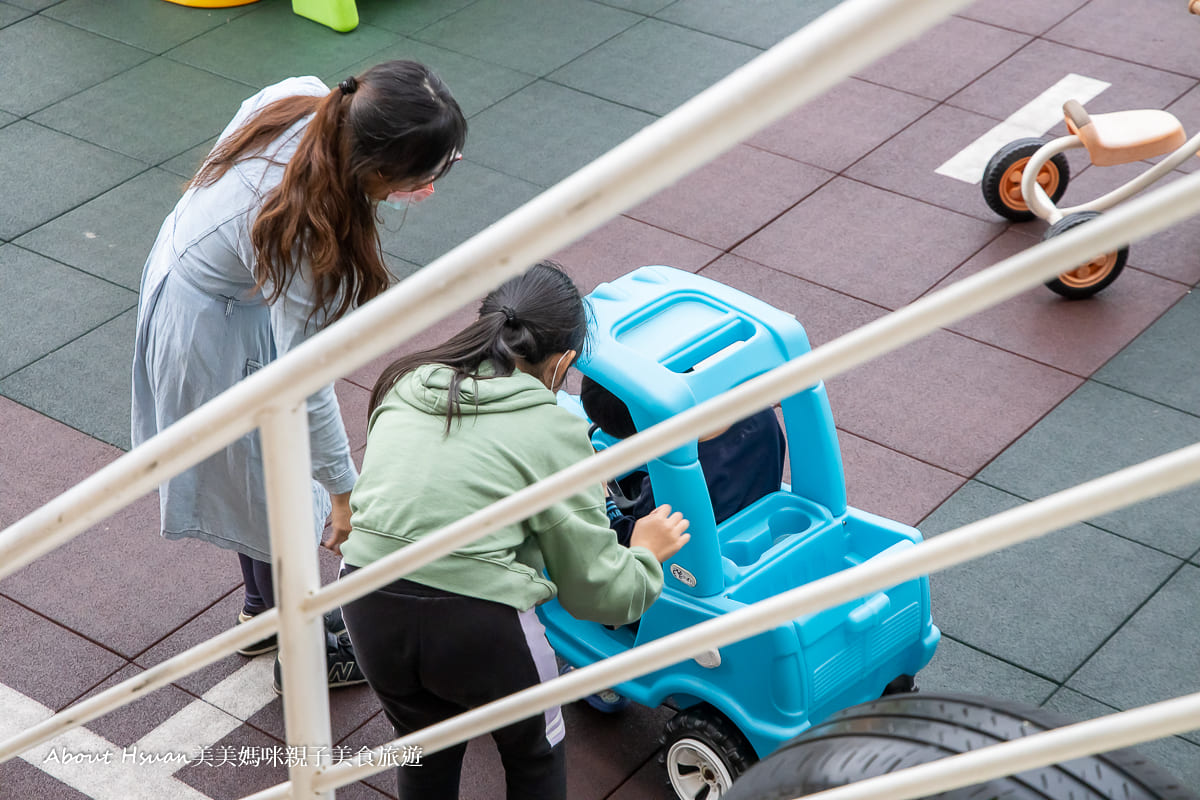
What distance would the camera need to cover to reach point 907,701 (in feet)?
6.15

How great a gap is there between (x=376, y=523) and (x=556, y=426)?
0.38 m

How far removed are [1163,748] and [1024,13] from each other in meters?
5.20

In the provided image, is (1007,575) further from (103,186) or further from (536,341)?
(103,186)

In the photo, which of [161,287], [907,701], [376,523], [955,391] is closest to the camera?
[907,701]

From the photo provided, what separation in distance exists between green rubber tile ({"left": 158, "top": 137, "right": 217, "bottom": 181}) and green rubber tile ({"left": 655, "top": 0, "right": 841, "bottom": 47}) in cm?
282

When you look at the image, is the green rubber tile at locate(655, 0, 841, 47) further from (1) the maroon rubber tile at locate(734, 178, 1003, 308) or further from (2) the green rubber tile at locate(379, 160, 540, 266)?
(2) the green rubber tile at locate(379, 160, 540, 266)

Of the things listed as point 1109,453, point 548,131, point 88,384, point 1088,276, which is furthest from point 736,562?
point 548,131

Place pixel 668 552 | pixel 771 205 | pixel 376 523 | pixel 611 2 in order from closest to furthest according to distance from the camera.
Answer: pixel 376 523 → pixel 668 552 → pixel 771 205 → pixel 611 2

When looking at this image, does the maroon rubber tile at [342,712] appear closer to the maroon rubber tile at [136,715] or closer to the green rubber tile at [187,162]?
the maroon rubber tile at [136,715]

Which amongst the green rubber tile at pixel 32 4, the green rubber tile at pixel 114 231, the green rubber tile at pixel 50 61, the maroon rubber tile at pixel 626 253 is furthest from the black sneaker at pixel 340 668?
the green rubber tile at pixel 32 4

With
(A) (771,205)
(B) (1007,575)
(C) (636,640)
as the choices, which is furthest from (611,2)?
(C) (636,640)

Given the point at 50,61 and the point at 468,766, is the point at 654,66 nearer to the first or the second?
the point at 50,61

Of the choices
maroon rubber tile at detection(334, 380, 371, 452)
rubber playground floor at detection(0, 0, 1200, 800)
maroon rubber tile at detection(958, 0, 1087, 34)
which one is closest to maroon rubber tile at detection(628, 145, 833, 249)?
rubber playground floor at detection(0, 0, 1200, 800)

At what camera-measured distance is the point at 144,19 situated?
766cm
